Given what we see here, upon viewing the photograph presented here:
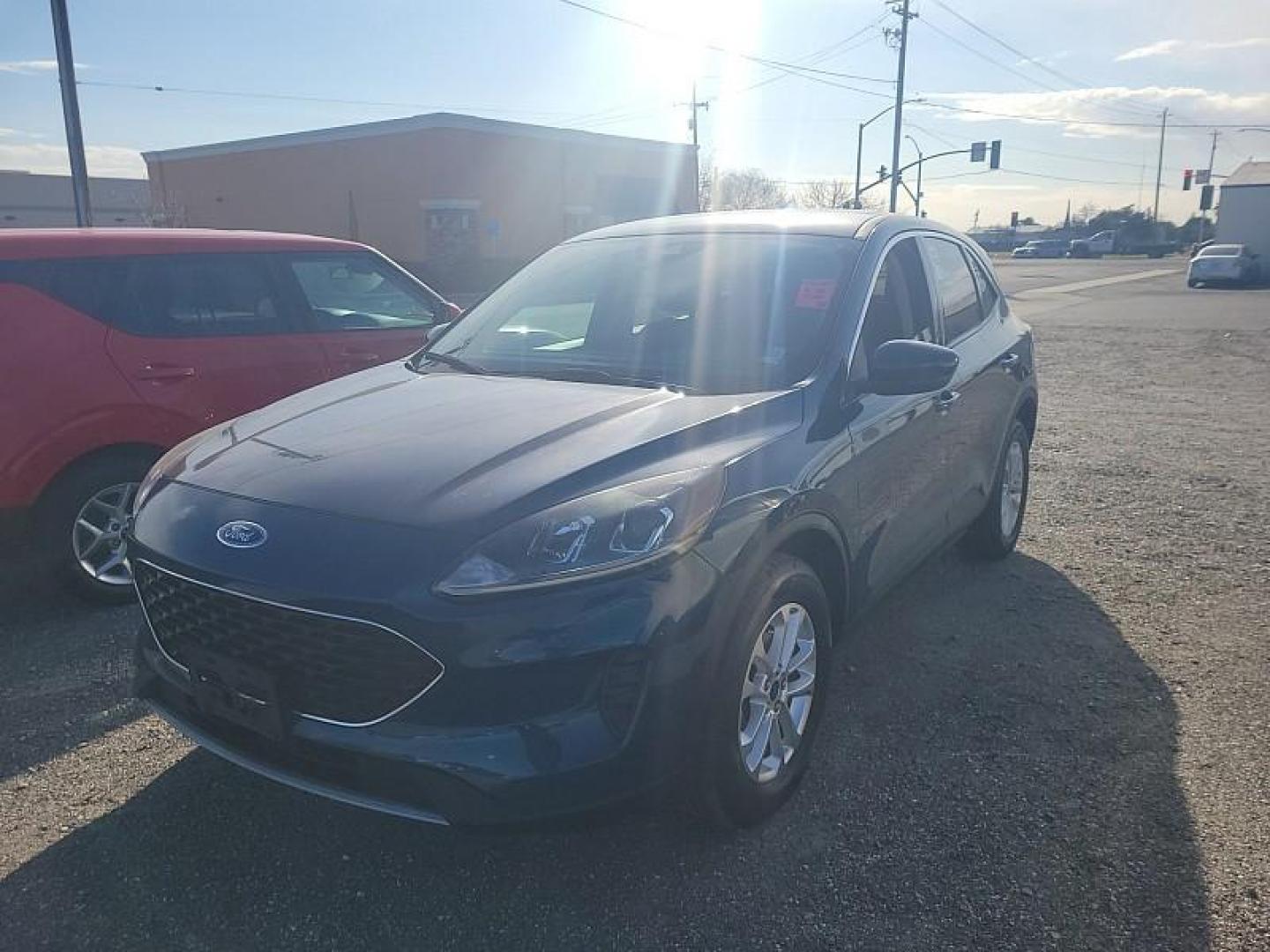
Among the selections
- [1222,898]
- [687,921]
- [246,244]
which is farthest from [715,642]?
[246,244]

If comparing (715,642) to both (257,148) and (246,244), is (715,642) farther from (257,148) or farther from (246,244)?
(257,148)

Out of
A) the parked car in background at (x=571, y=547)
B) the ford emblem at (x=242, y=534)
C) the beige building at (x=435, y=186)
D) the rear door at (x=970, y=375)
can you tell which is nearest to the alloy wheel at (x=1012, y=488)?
the rear door at (x=970, y=375)

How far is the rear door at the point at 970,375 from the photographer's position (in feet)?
14.0

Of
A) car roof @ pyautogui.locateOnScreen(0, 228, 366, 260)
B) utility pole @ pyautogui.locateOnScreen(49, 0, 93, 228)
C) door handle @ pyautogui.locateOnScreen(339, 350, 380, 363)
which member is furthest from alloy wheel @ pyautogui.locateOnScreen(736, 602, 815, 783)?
utility pole @ pyautogui.locateOnScreen(49, 0, 93, 228)

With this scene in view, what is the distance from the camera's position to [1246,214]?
154 feet

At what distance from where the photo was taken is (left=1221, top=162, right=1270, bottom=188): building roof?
48.3m

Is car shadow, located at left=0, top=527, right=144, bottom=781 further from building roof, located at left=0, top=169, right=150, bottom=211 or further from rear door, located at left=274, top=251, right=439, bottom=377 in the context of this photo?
building roof, located at left=0, top=169, right=150, bottom=211

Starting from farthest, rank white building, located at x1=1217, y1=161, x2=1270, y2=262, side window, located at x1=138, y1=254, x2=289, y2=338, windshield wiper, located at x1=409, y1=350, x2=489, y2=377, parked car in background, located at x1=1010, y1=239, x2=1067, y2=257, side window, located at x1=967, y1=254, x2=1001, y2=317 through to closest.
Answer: parked car in background, located at x1=1010, y1=239, x2=1067, y2=257 < white building, located at x1=1217, y1=161, x2=1270, y2=262 < side window, located at x1=967, y1=254, x2=1001, y2=317 < side window, located at x1=138, y1=254, x2=289, y2=338 < windshield wiper, located at x1=409, y1=350, x2=489, y2=377

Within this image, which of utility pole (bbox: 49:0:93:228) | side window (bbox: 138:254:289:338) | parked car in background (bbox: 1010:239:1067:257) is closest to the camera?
side window (bbox: 138:254:289:338)

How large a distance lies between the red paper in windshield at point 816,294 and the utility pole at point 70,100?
15.5 meters

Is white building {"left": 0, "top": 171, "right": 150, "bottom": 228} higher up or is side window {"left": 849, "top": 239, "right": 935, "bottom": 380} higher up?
white building {"left": 0, "top": 171, "right": 150, "bottom": 228}

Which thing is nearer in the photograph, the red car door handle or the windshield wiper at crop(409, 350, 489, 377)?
the windshield wiper at crop(409, 350, 489, 377)

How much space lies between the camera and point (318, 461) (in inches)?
109

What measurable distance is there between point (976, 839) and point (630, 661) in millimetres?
1321
